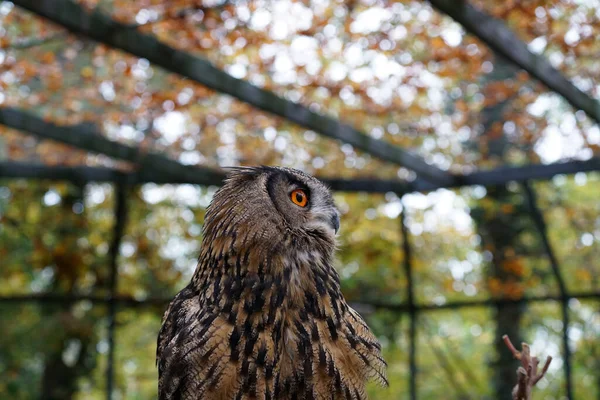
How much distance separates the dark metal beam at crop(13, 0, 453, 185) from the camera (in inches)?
129

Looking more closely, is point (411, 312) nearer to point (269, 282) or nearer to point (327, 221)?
point (327, 221)

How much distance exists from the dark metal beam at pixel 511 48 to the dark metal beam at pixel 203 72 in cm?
126

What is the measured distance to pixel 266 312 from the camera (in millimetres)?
1875

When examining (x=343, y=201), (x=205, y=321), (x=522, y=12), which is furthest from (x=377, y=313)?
(x=205, y=321)

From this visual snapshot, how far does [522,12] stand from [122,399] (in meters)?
5.11

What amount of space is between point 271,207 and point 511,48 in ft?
7.77

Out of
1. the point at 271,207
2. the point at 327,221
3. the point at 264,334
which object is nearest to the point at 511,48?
the point at 327,221

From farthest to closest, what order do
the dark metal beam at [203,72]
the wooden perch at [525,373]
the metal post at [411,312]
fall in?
the metal post at [411,312] < the dark metal beam at [203,72] < the wooden perch at [525,373]

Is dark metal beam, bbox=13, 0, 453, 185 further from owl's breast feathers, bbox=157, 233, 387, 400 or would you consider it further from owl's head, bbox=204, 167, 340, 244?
owl's breast feathers, bbox=157, 233, 387, 400

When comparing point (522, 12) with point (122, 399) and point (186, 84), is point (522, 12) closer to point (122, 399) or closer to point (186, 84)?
point (186, 84)

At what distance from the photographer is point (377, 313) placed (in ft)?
20.4

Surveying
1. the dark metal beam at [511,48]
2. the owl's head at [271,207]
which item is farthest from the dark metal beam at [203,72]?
the owl's head at [271,207]

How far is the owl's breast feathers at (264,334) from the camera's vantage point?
184 centimetres

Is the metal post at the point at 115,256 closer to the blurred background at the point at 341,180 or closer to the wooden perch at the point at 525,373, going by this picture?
the blurred background at the point at 341,180
